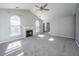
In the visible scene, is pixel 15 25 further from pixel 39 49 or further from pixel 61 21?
pixel 61 21

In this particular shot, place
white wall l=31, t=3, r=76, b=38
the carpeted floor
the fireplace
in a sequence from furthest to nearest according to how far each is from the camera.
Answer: the fireplace
white wall l=31, t=3, r=76, b=38
the carpeted floor

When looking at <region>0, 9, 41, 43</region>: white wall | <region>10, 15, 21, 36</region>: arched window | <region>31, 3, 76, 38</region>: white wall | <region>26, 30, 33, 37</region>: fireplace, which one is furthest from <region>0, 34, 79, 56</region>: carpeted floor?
<region>26, 30, 33, 37</region>: fireplace

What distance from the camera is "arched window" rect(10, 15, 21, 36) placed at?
669 centimetres

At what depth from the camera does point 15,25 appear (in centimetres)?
698

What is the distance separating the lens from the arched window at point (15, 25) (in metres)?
6.69

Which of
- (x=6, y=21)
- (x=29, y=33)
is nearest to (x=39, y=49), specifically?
(x=6, y=21)

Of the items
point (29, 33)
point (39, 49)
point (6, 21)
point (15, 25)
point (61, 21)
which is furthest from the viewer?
point (29, 33)

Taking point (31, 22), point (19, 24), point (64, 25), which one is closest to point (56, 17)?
point (64, 25)

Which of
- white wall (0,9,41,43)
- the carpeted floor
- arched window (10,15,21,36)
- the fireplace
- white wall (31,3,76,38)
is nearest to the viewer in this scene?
the carpeted floor

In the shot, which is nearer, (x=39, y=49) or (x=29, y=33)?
(x=39, y=49)

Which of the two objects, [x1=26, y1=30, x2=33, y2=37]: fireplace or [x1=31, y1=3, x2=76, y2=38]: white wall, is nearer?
[x1=31, y1=3, x2=76, y2=38]: white wall

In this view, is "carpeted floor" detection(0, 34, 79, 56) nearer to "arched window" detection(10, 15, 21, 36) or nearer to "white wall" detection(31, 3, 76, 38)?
"arched window" detection(10, 15, 21, 36)

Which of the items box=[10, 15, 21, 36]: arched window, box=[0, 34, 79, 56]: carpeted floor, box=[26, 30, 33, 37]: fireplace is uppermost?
box=[10, 15, 21, 36]: arched window

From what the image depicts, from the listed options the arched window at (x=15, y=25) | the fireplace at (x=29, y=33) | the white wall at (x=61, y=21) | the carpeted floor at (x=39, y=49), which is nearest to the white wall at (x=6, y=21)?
the arched window at (x=15, y=25)
